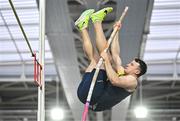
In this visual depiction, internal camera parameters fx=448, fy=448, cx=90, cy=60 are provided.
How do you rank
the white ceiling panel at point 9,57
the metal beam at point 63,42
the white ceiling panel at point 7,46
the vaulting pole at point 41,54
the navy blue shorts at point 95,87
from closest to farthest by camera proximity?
the navy blue shorts at point 95,87, the vaulting pole at point 41,54, the metal beam at point 63,42, the white ceiling panel at point 7,46, the white ceiling panel at point 9,57

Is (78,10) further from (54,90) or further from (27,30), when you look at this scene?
(54,90)

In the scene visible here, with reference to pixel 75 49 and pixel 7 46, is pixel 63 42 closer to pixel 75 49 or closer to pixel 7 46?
pixel 75 49

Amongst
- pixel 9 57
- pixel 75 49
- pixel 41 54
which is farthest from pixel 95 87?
pixel 9 57

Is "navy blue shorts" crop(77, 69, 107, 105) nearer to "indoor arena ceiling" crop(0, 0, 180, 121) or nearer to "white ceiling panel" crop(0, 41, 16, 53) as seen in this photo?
"indoor arena ceiling" crop(0, 0, 180, 121)

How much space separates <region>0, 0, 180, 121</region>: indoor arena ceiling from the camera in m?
8.91

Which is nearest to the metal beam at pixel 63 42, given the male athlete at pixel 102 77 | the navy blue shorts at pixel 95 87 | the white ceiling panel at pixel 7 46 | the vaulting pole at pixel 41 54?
the white ceiling panel at pixel 7 46

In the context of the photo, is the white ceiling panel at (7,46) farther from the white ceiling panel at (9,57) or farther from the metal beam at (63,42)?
the metal beam at (63,42)

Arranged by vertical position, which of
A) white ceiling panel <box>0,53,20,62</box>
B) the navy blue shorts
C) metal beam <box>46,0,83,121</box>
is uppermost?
white ceiling panel <box>0,53,20,62</box>

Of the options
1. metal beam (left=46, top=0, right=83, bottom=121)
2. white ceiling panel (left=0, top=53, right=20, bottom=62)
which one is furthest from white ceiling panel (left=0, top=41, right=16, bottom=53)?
metal beam (left=46, top=0, right=83, bottom=121)

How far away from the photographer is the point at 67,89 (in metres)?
12.2

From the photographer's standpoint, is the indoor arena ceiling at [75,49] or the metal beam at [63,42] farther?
the indoor arena ceiling at [75,49]

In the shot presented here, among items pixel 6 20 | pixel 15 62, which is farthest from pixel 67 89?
pixel 6 20

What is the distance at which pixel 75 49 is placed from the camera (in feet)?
33.3

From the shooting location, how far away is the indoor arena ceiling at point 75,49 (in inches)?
351
